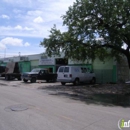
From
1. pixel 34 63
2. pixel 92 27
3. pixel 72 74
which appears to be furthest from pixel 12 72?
pixel 92 27

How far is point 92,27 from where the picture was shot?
57.2ft

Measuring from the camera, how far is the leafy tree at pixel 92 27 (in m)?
16.2

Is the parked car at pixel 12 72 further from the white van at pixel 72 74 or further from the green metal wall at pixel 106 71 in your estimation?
the green metal wall at pixel 106 71

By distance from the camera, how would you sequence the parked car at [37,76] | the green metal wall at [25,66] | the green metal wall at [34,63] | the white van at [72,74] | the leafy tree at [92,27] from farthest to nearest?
the green metal wall at [25,66] < the green metal wall at [34,63] < the parked car at [37,76] < the white van at [72,74] < the leafy tree at [92,27]

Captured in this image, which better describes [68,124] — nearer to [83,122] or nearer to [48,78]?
[83,122]

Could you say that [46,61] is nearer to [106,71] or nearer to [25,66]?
[25,66]

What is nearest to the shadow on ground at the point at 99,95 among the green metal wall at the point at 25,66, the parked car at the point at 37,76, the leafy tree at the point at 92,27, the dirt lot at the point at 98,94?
the dirt lot at the point at 98,94

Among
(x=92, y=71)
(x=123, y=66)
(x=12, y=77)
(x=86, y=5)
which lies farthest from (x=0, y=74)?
(x=86, y=5)

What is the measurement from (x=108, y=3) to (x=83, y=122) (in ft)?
40.1

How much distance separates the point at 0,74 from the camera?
35.1m

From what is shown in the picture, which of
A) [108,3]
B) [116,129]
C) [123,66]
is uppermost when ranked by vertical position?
[108,3]

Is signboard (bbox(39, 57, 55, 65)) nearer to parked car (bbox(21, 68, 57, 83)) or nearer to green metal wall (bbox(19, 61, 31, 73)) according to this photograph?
green metal wall (bbox(19, 61, 31, 73))

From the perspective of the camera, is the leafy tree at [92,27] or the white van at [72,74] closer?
the leafy tree at [92,27]

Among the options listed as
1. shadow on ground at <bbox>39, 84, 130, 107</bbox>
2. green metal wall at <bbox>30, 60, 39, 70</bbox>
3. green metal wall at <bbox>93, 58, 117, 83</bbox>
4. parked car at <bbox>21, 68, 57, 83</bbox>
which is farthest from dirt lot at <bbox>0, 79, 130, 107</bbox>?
green metal wall at <bbox>30, 60, 39, 70</bbox>
